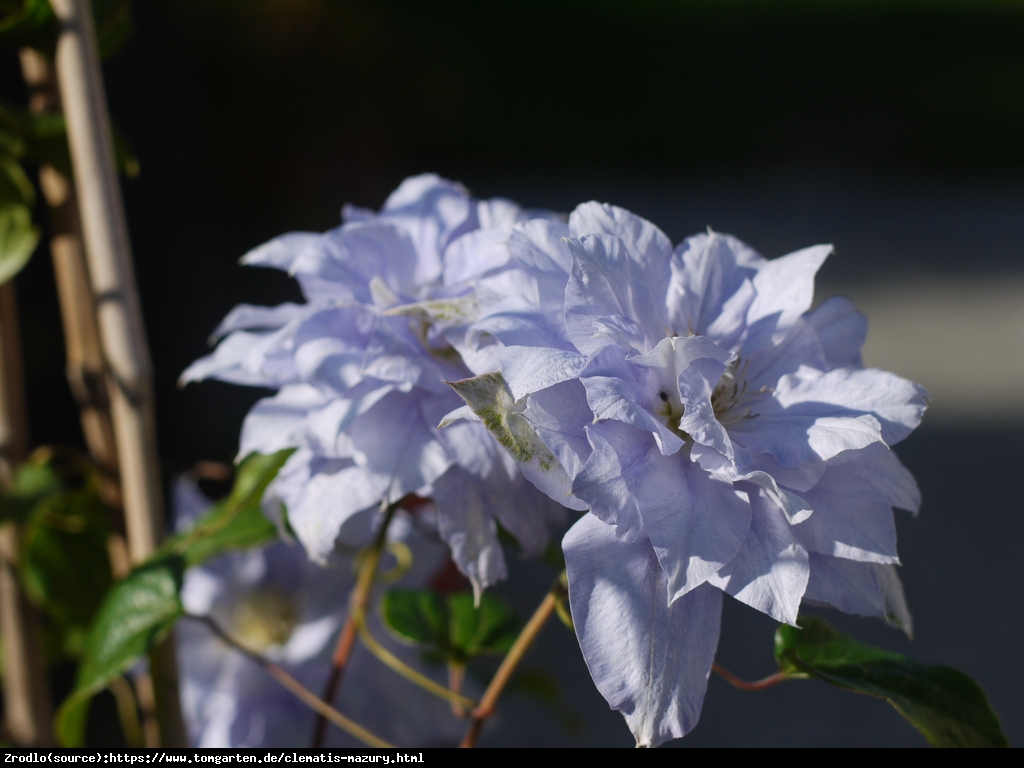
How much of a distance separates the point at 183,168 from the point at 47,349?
0.82 m

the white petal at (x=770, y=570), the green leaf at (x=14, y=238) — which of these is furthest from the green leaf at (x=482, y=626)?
the green leaf at (x=14, y=238)

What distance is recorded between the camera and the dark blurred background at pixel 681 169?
69.9 inches

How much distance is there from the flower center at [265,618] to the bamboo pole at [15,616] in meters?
0.13

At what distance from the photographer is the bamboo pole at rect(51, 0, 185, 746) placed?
1.57 feet

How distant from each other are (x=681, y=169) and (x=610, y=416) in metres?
4.78

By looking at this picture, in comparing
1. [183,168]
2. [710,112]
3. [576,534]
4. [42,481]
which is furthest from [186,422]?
[710,112]

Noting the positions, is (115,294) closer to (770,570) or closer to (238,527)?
(238,527)

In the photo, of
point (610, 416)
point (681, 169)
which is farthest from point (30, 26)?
point (681, 169)

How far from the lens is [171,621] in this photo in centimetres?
45

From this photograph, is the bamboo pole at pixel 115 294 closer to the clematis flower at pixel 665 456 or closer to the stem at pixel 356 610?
the stem at pixel 356 610

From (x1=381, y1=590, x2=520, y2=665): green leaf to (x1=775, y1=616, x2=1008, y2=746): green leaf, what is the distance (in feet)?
0.58

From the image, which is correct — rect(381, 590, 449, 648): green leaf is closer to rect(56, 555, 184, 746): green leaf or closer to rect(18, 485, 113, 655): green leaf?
Result: rect(56, 555, 184, 746): green leaf

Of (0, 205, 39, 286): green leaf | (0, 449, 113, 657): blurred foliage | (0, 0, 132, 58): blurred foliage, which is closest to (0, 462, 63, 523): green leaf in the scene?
(0, 449, 113, 657): blurred foliage

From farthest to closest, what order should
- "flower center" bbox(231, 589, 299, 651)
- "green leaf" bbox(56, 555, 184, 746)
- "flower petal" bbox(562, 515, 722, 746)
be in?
1. "flower center" bbox(231, 589, 299, 651)
2. "green leaf" bbox(56, 555, 184, 746)
3. "flower petal" bbox(562, 515, 722, 746)
